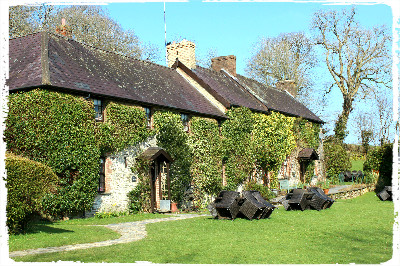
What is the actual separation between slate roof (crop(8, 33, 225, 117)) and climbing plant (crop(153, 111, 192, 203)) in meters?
0.77

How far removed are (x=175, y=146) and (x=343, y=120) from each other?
1118 inches

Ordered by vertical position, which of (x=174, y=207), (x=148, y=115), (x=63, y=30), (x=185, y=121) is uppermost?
(x=63, y=30)

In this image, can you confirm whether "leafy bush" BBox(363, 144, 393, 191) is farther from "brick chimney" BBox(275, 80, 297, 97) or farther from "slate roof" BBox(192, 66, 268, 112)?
"brick chimney" BBox(275, 80, 297, 97)

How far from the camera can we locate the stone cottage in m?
18.1

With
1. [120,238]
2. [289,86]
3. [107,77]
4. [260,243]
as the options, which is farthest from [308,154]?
[120,238]

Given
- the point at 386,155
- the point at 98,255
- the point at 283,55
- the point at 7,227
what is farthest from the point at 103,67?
the point at 283,55

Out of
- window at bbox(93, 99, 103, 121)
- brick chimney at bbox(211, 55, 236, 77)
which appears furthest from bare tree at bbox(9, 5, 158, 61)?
window at bbox(93, 99, 103, 121)

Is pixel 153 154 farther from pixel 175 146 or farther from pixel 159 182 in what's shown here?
pixel 175 146

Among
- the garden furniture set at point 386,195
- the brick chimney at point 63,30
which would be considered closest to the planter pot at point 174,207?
the brick chimney at point 63,30

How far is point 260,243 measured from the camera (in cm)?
1080

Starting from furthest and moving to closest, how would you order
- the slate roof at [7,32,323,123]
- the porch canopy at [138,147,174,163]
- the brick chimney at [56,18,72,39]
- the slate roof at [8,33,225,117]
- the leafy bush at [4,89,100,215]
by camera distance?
1. the brick chimney at [56,18,72,39]
2. the porch canopy at [138,147,174,163]
3. the slate roof at [7,32,323,123]
4. the slate roof at [8,33,225,117]
5. the leafy bush at [4,89,100,215]

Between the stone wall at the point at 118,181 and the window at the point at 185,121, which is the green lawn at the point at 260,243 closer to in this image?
the stone wall at the point at 118,181

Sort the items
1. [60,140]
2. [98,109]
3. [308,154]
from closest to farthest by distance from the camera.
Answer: [60,140]
[98,109]
[308,154]

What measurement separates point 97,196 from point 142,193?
2.71 m
